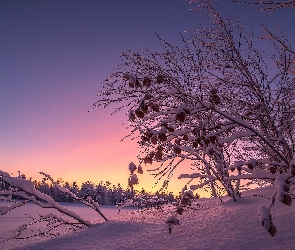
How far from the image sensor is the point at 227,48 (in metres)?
3.53

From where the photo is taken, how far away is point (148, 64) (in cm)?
356

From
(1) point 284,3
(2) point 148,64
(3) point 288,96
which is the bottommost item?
(3) point 288,96

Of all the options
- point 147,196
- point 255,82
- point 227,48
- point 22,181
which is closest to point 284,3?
point 227,48

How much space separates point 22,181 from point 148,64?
2.94 m

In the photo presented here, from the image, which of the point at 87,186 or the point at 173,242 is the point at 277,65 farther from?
the point at 87,186

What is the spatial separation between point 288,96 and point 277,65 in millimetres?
498

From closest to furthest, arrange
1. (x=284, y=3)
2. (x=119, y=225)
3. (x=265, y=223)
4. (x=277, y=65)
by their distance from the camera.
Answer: (x=265, y=223)
(x=284, y=3)
(x=277, y=65)
(x=119, y=225)

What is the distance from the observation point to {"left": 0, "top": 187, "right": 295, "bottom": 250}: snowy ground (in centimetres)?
268

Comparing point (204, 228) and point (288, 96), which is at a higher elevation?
point (288, 96)

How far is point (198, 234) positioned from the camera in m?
3.10

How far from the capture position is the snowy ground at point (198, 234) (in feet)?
8.79

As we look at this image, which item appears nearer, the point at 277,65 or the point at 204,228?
the point at 204,228

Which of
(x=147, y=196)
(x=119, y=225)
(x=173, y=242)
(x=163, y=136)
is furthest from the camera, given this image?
(x=147, y=196)

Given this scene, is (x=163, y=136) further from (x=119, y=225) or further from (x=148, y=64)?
(x=119, y=225)
